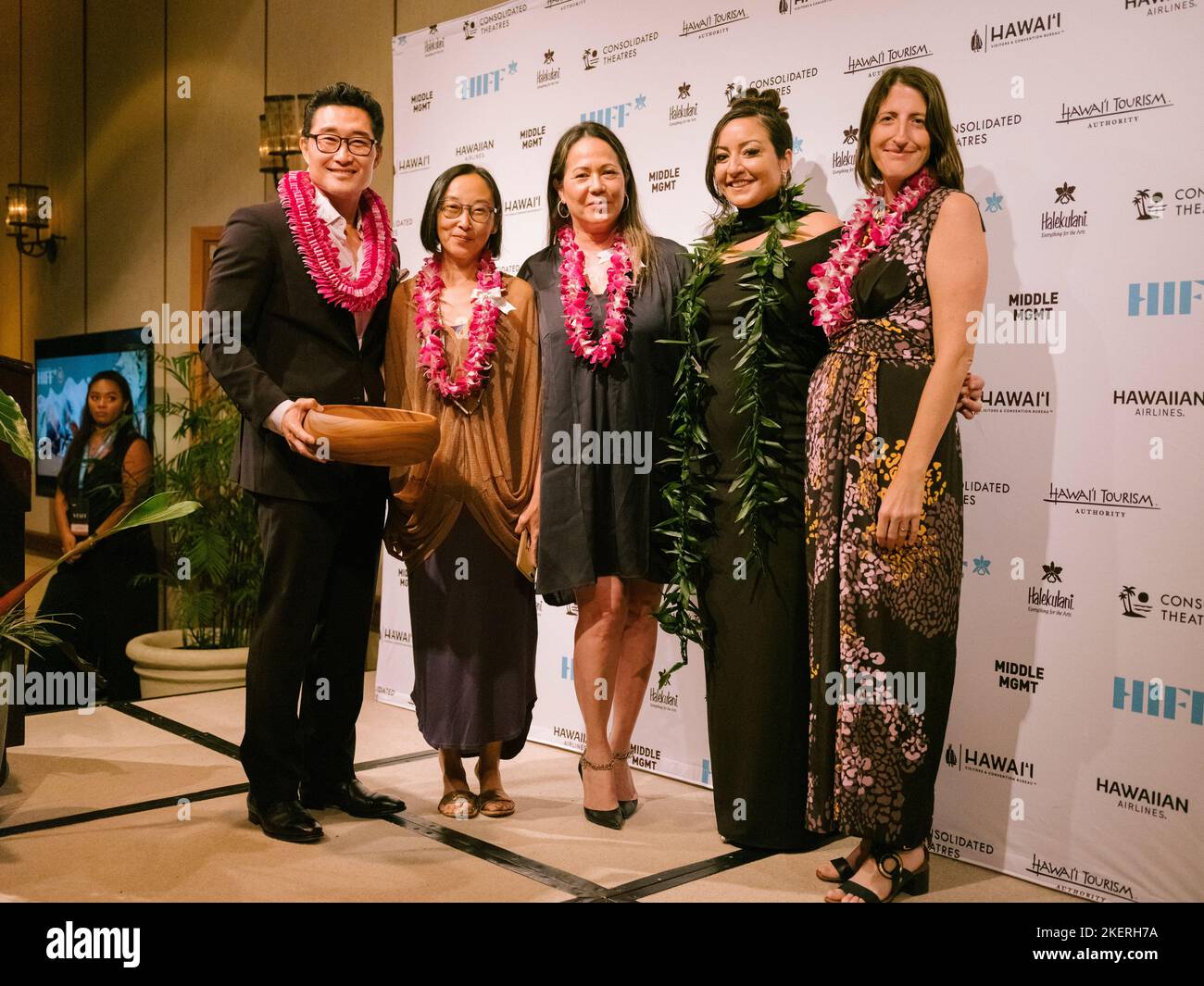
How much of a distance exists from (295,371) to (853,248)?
4.70 feet

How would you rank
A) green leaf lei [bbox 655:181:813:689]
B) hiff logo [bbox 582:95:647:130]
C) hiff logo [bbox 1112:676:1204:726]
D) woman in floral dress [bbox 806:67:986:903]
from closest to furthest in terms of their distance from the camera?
woman in floral dress [bbox 806:67:986:903] → hiff logo [bbox 1112:676:1204:726] → green leaf lei [bbox 655:181:813:689] → hiff logo [bbox 582:95:647:130]

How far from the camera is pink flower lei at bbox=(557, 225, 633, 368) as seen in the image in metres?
2.88

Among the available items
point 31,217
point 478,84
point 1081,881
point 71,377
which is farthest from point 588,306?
point 31,217

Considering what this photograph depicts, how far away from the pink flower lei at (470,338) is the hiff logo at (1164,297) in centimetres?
159

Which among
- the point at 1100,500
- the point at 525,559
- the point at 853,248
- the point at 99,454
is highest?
the point at 853,248

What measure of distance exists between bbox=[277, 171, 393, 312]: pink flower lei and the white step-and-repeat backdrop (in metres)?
1.28

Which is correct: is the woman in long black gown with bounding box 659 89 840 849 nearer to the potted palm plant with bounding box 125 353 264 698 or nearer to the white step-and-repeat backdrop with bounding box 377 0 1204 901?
the white step-and-repeat backdrop with bounding box 377 0 1204 901

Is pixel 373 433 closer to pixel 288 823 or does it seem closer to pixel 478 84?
pixel 288 823

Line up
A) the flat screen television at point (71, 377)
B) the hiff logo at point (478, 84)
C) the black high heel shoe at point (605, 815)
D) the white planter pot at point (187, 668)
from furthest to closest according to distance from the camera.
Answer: the flat screen television at point (71, 377) → the white planter pot at point (187, 668) → the hiff logo at point (478, 84) → the black high heel shoe at point (605, 815)

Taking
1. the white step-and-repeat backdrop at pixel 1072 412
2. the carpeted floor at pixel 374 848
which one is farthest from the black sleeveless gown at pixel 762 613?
the white step-and-repeat backdrop at pixel 1072 412

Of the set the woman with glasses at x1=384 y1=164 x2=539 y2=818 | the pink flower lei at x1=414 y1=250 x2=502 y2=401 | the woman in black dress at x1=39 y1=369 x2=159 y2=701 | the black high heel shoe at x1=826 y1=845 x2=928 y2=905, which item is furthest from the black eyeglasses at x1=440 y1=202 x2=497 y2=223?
the woman in black dress at x1=39 y1=369 x2=159 y2=701

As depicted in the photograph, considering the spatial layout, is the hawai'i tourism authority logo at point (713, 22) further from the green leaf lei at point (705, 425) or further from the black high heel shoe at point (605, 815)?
the black high heel shoe at point (605, 815)

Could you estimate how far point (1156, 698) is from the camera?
2.49 meters

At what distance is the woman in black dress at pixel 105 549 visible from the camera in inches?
215
